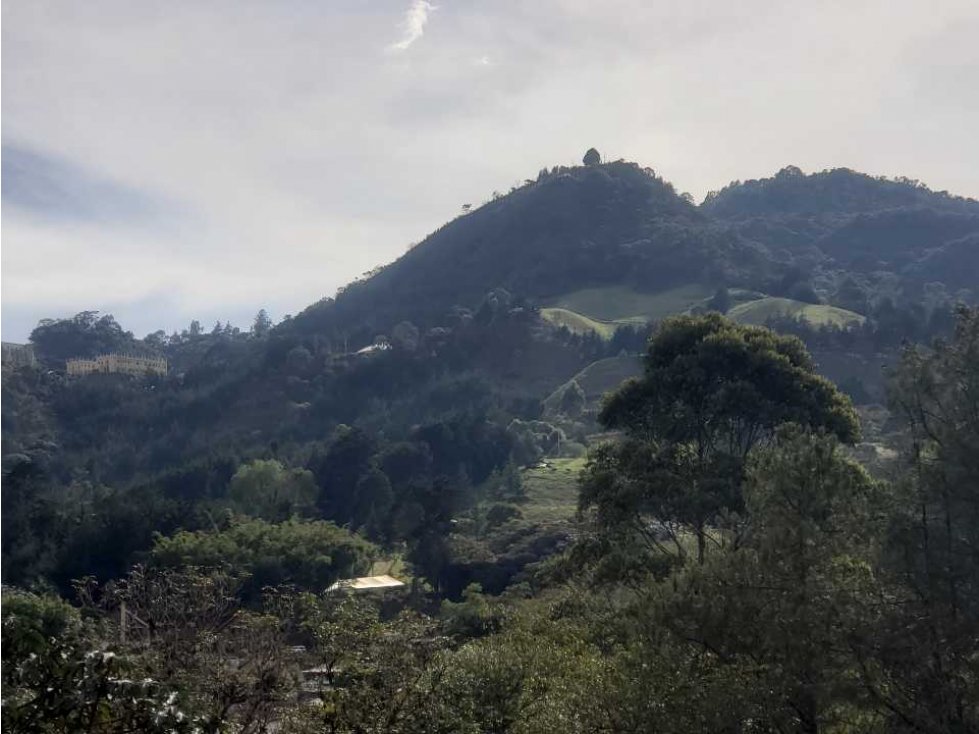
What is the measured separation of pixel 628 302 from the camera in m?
133

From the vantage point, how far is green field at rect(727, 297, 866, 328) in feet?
328

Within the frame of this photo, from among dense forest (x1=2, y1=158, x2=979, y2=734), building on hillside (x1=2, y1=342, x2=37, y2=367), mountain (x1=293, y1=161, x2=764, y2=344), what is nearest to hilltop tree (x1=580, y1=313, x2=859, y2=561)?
dense forest (x1=2, y1=158, x2=979, y2=734)

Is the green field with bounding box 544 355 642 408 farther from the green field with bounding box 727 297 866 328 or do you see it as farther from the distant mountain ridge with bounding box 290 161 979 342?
the distant mountain ridge with bounding box 290 161 979 342

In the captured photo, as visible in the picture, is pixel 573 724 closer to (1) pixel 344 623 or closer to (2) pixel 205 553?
(1) pixel 344 623

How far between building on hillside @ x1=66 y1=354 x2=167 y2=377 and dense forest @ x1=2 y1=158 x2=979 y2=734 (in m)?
2.89

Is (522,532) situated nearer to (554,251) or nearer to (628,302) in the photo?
(628,302)

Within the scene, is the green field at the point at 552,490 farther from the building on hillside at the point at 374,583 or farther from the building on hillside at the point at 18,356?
the building on hillside at the point at 18,356

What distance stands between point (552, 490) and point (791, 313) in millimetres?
50052

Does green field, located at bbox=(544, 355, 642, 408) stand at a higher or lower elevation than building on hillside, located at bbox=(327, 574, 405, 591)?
higher

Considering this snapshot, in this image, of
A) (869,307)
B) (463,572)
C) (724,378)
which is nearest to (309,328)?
(869,307)

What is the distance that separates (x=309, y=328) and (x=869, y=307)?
74.4m

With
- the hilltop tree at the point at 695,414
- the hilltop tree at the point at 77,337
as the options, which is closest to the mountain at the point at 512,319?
the hilltop tree at the point at 77,337

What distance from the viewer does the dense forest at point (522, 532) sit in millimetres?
8852

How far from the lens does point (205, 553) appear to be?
36.5m
